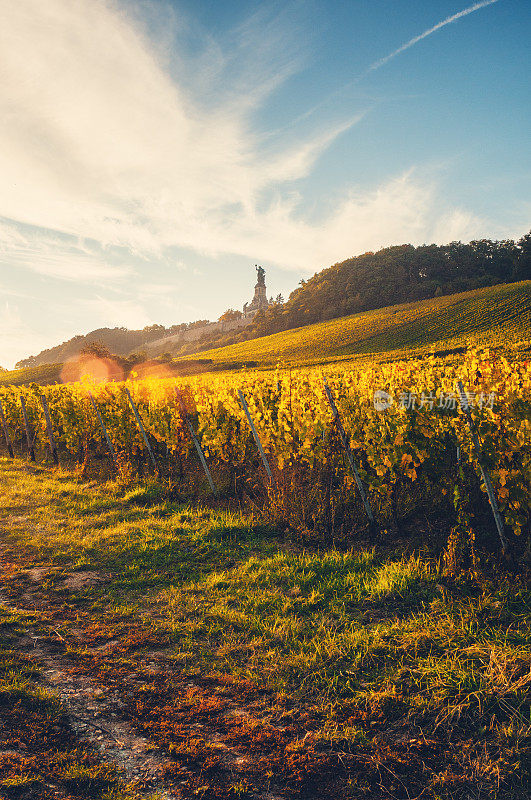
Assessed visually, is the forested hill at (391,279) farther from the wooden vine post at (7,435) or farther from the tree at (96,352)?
the wooden vine post at (7,435)

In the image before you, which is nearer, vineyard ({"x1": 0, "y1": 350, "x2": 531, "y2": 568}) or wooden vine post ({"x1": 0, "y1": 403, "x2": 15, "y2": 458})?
vineyard ({"x1": 0, "y1": 350, "x2": 531, "y2": 568})

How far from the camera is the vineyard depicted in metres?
4.84

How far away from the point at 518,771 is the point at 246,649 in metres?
2.02

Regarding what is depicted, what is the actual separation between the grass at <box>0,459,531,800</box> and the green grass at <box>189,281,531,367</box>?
3836 centimetres

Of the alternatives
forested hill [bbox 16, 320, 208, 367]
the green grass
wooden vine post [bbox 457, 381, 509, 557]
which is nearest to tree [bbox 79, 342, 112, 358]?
the green grass

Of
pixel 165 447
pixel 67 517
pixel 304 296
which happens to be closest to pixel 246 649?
pixel 67 517

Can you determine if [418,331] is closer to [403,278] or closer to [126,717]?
[403,278]

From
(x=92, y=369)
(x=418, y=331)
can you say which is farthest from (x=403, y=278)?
(x=92, y=369)

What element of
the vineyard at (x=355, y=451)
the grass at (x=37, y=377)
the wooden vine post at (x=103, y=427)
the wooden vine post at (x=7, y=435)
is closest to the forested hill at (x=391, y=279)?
the grass at (x=37, y=377)

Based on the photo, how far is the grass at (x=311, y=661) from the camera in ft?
8.16

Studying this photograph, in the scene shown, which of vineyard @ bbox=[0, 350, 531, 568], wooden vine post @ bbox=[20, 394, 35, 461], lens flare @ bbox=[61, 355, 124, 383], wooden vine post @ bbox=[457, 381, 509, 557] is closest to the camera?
wooden vine post @ bbox=[457, 381, 509, 557]

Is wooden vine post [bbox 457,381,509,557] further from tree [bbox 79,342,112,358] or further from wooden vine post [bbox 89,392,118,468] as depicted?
tree [bbox 79,342,112,358]

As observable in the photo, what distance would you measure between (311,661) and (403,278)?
93751mm

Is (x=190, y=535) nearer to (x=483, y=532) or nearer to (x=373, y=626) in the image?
(x=373, y=626)
